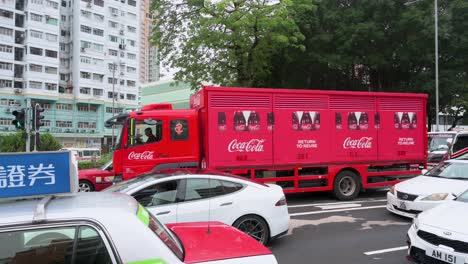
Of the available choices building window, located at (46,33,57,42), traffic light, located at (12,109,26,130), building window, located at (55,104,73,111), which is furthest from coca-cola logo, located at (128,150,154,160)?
building window, located at (55,104,73,111)

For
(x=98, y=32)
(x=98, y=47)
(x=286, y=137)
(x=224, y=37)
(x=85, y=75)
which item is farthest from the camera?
(x=98, y=32)

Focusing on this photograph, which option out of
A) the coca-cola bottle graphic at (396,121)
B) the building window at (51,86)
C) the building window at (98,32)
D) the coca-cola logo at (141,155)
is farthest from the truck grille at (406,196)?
the building window at (98,32)

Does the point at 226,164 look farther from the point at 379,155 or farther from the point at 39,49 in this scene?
the point at 39,49

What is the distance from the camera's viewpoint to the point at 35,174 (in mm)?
2707

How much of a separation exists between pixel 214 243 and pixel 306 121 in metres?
7.71

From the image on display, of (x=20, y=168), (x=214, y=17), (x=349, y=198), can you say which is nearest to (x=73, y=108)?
(x=214, y=17)

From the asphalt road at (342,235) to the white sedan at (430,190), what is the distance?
0.35 m

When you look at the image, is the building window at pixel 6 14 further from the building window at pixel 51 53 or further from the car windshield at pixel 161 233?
the car windshield at pixel 161 233

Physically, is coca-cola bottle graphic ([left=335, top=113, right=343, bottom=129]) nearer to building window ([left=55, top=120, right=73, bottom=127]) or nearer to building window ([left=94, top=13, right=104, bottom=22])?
building window ([left=55, top=120, right=73, bottom=127])

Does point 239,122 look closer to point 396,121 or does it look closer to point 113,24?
point 396,121

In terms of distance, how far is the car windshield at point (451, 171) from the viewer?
8344mm

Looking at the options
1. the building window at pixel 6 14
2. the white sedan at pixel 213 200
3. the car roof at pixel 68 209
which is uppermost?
the building window at pixel 6 14

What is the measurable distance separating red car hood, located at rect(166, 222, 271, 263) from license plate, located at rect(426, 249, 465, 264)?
2452 mm

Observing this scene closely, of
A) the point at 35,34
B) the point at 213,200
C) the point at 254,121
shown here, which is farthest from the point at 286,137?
the point at 35,34
